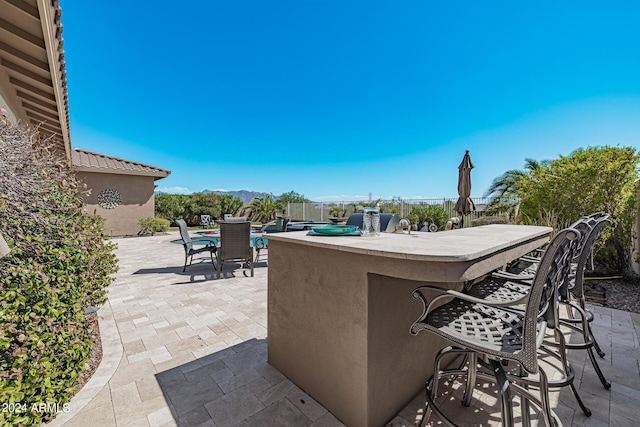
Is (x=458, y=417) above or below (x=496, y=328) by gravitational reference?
below

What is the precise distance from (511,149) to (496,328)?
50.9 feet

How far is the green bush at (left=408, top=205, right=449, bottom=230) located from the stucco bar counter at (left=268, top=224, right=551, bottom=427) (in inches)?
405

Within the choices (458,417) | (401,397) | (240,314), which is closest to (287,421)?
(401,397)

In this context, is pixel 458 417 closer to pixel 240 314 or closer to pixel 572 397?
pixel 572 397

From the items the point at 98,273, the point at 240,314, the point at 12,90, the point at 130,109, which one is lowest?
the point at 240,314

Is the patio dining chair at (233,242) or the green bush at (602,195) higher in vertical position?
the green bush at (602,195)

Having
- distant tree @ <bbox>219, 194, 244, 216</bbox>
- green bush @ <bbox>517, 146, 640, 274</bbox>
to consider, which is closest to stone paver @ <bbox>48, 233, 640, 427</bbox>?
green bush @ <bbox>517, 146, 640, 274</bbox>

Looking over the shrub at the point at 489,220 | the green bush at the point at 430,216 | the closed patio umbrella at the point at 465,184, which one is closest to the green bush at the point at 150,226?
the green bush at the point at 430,216

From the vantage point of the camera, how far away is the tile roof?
422 inches

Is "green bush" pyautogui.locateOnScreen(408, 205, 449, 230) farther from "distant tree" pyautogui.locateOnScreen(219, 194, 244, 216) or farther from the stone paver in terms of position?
"distant tree" pyautogui.locateOnScreen(219, 194, 244, 216)

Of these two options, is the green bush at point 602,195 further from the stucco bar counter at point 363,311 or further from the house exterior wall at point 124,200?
the house exterior wall at point 124,200

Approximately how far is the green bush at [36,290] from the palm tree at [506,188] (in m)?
12.8

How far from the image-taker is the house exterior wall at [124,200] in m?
11.2

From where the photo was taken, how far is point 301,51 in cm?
1076
